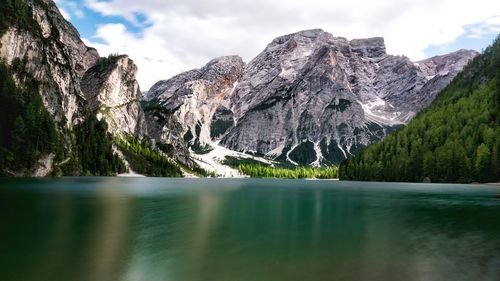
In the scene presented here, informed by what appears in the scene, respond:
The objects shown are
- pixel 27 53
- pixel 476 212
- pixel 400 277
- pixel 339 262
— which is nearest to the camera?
pixel 400 277

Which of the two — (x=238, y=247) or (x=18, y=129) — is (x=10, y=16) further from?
(x=238, y=247)

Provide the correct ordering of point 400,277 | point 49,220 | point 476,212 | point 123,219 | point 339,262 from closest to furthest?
1. point 400,277
2. point 339,262
3. point 49,220
4. point 123,219
5. point 476,212

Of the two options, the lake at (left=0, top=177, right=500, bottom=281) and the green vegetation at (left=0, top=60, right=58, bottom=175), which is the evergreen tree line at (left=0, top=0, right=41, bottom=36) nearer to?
the green vegetation at (left=0, top=60, right=58, bottom=175)

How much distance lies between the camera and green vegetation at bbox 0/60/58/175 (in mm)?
163250

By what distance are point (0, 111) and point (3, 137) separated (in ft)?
34.6

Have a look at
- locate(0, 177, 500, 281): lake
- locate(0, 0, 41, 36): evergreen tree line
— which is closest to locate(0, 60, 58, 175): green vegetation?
locate(0, 0, 41, 36): evergreen tree line

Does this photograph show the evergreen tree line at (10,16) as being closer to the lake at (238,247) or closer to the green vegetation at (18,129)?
the green vegetation at (18,129)

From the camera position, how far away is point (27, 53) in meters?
195

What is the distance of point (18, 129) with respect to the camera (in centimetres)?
16562

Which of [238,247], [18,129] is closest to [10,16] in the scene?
[18,129]

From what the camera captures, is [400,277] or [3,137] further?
[3,137]

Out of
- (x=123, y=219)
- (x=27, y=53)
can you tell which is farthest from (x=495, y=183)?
(x=27, y=53)

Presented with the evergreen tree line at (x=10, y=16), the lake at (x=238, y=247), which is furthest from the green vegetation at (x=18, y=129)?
the lake at (x=238, y=247)

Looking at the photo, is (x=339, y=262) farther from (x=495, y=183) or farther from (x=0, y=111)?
(x=0, y=111)
